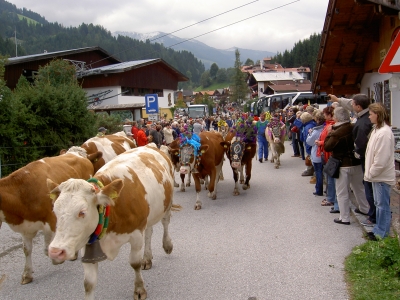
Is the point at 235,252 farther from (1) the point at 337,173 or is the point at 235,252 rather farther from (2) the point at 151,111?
(2) the point at 151,111

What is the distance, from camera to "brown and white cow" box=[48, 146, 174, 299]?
12.0ft

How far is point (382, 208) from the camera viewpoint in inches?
233

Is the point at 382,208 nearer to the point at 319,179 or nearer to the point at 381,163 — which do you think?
the point at 381,163

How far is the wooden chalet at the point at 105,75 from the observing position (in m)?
34.1

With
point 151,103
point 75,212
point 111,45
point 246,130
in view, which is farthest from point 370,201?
point 111,45

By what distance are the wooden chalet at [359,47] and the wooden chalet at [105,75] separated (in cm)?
1900

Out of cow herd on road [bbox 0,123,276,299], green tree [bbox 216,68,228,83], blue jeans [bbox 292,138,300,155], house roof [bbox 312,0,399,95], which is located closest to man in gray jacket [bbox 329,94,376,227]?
house roof [bbox 312,0,399,95]

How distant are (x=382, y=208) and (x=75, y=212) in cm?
440

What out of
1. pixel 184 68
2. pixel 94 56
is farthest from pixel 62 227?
pixel 184 68

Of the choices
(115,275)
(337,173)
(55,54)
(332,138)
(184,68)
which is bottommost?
(115,275)

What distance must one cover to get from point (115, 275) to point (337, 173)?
13.7 ft

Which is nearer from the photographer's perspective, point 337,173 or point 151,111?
point 337,173

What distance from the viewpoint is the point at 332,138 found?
7230mm

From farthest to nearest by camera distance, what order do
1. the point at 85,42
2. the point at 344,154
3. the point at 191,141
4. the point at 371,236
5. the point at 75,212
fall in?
the point at 85,42, the point at 191,141, the point at 344,154, the point at 371,236, the point at 75,212
